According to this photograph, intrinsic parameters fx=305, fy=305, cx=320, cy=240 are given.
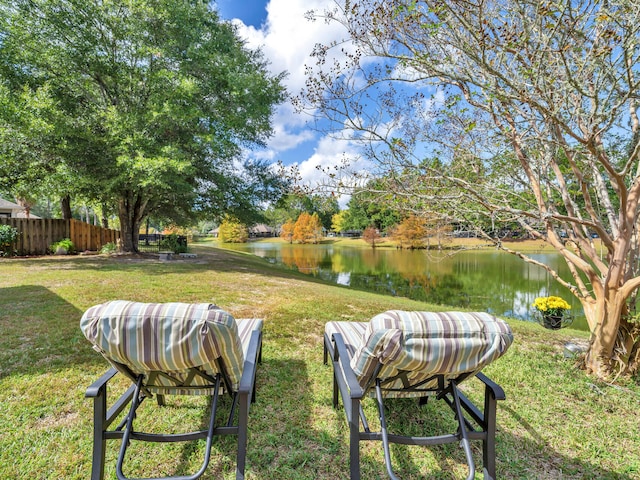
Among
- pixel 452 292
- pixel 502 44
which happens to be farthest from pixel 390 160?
pixel 452 292

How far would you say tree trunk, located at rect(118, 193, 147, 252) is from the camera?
13.0m

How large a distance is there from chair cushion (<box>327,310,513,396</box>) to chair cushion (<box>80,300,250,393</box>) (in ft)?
2.85

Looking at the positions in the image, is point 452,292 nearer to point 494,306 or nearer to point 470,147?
point 494,306

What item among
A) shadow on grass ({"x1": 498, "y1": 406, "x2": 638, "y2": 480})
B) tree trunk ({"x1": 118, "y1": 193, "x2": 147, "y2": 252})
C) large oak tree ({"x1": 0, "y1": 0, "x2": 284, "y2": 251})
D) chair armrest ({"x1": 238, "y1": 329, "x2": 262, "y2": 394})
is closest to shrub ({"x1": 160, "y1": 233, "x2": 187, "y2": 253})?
tree trunk ({"x1": 118, "y1": 193, "x2": 147, "y2": 252})

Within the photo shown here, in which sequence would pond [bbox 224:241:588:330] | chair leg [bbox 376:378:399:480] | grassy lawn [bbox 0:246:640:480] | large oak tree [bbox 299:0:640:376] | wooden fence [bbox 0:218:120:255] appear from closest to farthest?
chair leg [bbox 376:378:399:480] < grassy lawn [bbox 0:246:640:480] < large oak tree [bbox 299:0:640:376] < pond [bbox 224:241:588:330] < wooden fence [bbox 0:218:120:255]

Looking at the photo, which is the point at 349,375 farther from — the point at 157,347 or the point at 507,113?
the point at 507,113

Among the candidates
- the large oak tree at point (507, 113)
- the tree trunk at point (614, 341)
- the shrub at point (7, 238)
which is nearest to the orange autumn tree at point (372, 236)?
the shrub at point (7, 238)

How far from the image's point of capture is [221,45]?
1227cm

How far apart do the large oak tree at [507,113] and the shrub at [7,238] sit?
1249cm

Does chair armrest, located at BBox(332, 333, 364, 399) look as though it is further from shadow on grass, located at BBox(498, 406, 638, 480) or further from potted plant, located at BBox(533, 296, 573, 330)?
potted plant, located at BBox(533, 296, 573, 330)

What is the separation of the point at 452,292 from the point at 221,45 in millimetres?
13791

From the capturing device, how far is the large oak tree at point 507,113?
8.94 ft

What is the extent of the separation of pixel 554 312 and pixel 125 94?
47.6ft

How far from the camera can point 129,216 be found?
1322cm
